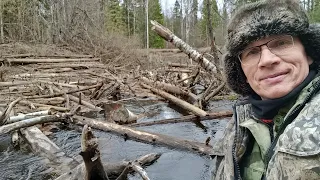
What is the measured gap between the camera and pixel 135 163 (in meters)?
3.95

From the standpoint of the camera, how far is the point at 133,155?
574 cm

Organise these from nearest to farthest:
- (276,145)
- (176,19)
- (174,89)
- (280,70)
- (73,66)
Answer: (276,145)
(280,70)
(174,89)
(73,66)
(176,19)

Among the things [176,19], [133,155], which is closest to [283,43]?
[133,155]

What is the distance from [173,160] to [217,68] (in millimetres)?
4599

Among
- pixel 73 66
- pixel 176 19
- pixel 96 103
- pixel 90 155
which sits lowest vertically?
pixel 96 103

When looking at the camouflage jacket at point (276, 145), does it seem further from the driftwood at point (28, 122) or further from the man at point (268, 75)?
the driftwood at point (28, 122)

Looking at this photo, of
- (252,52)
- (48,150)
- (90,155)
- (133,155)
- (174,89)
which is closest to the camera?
(252,52)

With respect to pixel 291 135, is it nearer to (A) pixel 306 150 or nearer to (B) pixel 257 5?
(A) pixel 306 150

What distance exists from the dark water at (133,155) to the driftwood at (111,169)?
0.16 meters

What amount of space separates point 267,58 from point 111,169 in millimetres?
3119

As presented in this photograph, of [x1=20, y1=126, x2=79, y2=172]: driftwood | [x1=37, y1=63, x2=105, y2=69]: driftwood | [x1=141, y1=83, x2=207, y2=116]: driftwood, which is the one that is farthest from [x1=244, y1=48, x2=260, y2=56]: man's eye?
[x1=37, y1=63, x2=105, y2=69]: driftwood

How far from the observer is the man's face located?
167 cm

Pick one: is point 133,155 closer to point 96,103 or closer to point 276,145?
point 96,103

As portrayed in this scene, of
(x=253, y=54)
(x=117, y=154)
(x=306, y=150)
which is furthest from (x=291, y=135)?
(x=117, y=154)
